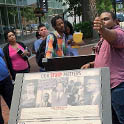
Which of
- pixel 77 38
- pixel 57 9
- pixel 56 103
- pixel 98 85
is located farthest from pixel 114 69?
pixel 57 9

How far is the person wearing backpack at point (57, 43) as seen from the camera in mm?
3642

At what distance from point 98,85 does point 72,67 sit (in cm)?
104

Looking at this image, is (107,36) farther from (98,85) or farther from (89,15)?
(89,15)

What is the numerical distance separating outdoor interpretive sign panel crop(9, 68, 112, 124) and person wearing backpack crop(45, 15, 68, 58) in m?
1.41

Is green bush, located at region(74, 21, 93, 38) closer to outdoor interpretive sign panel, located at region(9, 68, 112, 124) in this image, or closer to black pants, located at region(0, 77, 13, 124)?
black pants, located at region(0, 77, 13, 124)

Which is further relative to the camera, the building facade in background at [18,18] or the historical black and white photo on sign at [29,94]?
the building facade in background at [18,18]

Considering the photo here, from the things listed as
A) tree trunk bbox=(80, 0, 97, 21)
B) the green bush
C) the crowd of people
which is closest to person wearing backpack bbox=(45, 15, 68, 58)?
the crowd of people

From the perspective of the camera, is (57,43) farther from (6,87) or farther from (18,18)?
(18,18)

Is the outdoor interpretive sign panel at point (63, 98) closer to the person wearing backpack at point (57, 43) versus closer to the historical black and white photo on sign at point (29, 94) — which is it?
the historical black and white photo on sign at point (29, 94)

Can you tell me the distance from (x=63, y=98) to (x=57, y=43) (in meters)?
1.78

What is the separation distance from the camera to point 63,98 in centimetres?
207

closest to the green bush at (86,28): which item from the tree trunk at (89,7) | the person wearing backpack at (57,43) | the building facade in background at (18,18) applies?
the tree trunk at (89,7)

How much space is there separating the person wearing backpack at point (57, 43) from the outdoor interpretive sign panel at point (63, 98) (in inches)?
55.7

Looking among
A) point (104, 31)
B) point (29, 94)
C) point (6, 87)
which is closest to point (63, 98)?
point (29, 94)
